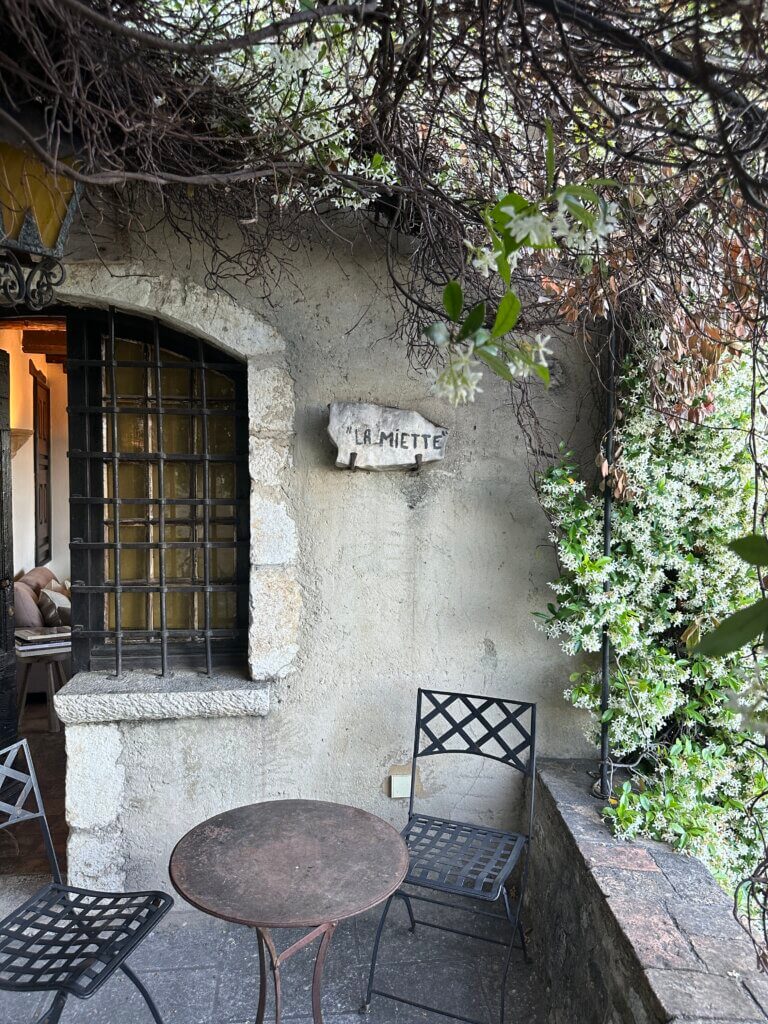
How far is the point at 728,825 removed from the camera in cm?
246

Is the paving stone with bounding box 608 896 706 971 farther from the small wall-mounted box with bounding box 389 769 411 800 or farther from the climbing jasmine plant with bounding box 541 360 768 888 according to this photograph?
the small wall-mounted box with bounding box 389 769 411 800

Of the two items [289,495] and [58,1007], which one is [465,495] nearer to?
[289,495]

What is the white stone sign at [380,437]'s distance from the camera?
Answer: 8.98 ft

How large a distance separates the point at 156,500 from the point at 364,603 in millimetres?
1014

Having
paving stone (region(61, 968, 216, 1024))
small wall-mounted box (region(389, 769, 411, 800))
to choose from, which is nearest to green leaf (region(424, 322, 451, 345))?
small wall-mounted box (region(389, 769, 411, 800))

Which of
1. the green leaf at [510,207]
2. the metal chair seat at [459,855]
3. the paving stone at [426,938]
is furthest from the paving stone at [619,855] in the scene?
the green leaf at [510,207]

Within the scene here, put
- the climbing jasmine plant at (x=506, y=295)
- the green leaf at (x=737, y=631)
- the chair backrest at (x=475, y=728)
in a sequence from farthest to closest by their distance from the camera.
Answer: the chair backrest at (x=475, y=728)
the climbing jasmine plant at (x=506, y=295)
the green leaf at (x=737, y=631)

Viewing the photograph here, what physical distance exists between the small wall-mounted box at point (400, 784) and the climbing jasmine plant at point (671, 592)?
81 centimetres

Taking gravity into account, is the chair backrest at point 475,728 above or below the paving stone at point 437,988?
above

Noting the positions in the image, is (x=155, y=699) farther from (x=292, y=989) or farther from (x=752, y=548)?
(x=752, y=548)

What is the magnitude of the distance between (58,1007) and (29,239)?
2.07 m

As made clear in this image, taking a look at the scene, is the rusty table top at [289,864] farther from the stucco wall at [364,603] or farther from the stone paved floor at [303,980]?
the stone paved floor at [303,980]

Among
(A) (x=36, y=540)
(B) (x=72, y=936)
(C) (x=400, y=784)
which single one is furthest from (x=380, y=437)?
(A) (x=36, y=540)

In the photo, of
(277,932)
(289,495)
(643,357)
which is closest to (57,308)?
(289,495)
